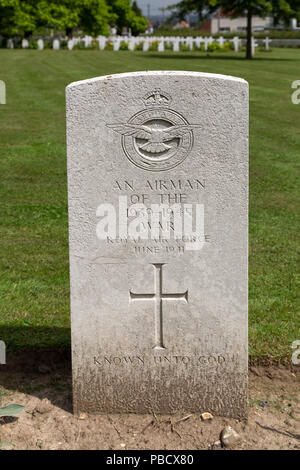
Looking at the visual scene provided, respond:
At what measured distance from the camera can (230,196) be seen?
370 cm

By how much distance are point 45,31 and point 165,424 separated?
2440 inches

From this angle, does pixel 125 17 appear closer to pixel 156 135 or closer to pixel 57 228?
pixel 57 228

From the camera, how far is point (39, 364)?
15.0 feet

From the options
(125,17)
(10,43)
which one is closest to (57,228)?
(10,43)

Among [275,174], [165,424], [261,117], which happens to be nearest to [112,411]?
[165,424]

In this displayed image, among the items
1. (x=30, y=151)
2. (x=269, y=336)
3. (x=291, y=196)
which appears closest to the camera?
(x=269, y=336)

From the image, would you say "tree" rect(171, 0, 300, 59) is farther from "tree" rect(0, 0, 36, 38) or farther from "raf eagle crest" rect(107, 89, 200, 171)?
"raf eagle crest" rect(107, 89, 200, 171)

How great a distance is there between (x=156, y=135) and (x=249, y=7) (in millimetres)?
31188

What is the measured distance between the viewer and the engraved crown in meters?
3.61

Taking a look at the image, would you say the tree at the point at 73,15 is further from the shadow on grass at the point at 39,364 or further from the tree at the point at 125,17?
the shadow on grass at the point at 39,364

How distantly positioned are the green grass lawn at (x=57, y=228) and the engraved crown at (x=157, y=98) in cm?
191

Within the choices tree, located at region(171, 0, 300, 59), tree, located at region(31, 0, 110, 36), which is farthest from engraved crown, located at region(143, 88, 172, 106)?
tree, located at region(31, 0, 110, 36)

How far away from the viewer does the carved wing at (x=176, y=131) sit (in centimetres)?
364

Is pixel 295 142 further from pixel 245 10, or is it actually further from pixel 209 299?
pixel 245 10
